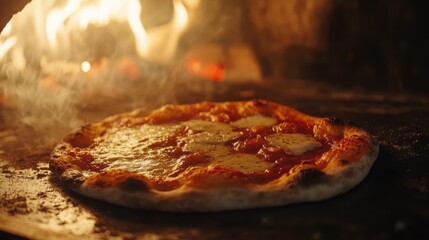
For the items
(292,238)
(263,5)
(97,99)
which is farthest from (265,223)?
(263,5)

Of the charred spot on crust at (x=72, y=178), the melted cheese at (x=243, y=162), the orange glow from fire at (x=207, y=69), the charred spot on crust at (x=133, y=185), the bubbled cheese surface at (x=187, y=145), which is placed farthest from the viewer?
the orange glow from fire at (x=207, y=69)

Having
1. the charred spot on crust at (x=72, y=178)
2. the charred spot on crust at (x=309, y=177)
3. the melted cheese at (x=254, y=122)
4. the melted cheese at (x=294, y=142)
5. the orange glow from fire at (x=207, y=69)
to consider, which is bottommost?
the charred spot on crust at (x=309, y=177)

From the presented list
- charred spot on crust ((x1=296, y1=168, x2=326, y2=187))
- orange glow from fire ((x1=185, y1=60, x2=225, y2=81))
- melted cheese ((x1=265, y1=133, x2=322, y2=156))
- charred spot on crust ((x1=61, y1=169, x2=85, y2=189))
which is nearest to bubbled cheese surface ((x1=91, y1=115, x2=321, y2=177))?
melted cheese ((x1=265, y1=133, x2=322, y2=156))

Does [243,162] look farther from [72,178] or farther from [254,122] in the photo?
[72,178]

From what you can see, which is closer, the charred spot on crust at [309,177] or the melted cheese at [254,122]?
the charred spot on crust at [309,177]

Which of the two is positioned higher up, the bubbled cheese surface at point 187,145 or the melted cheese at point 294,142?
the bubbled cheese surface at point 187,145

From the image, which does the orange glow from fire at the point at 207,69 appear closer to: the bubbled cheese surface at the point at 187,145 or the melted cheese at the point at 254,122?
the melted cheese at the point at 254,122

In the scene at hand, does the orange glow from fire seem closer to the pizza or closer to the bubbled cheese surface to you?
the pizza

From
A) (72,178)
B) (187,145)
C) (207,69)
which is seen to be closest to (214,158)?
(187,145)

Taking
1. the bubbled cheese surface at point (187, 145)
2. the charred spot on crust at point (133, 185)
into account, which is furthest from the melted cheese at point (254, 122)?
the charred spot on crust at point (133, 185)
